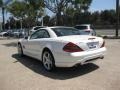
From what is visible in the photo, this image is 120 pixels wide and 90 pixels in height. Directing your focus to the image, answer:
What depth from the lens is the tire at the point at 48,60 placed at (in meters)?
7.48

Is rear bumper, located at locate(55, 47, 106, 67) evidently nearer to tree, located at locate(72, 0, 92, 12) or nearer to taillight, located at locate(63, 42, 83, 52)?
taillight, located at locate(63, 42, 83, 52)

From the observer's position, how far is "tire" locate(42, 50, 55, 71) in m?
7.48

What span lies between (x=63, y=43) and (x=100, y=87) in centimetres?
184

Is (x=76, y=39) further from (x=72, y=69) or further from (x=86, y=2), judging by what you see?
(x=86, y=2)

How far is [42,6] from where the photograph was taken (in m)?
20.0

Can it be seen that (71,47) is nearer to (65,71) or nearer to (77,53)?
(77,53)

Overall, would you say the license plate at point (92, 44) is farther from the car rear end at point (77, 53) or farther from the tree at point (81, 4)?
the tree at point (81, 4)

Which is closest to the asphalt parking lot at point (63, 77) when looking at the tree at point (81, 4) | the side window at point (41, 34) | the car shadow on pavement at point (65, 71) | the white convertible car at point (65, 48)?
the car shadow on pavement at point (65, 71)

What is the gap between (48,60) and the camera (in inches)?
305

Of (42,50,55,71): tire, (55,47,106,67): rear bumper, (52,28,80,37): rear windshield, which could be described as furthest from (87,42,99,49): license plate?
(42,50,55,71): tire

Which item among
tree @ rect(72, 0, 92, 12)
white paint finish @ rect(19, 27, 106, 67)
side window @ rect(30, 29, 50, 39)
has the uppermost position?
tree @ rect(72, 0, 92, 12)

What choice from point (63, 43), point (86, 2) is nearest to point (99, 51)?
point (63, 43)

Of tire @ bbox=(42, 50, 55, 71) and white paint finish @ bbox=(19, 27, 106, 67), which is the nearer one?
white paint finish @ bbox=(19, 27, 106, 67)

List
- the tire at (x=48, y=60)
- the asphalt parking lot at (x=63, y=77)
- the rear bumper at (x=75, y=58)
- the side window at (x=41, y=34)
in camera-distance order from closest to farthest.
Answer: the asphalt parking lot at (x=63, y=77), the rear bumper at (x=75, y=58), the tire at (x=48, y=60), the side window at (x=41, y=34)
